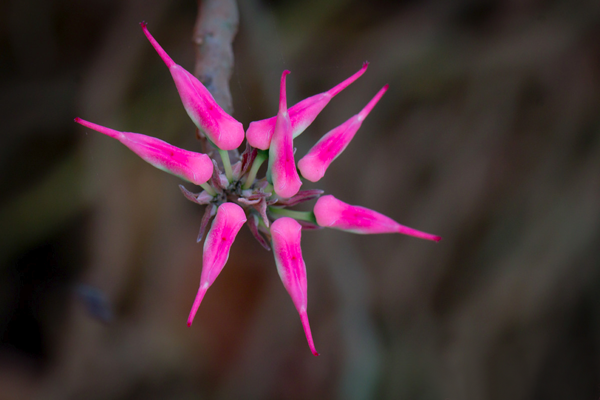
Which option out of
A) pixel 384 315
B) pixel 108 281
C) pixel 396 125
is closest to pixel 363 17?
pixel 396 125

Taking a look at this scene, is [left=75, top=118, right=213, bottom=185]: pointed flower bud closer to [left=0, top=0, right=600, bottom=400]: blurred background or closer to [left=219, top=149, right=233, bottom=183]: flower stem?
[left=219, top=149, right=233, bottom=183]: flower stem

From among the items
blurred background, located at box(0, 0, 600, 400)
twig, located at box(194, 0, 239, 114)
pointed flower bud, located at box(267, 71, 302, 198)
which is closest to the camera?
pointed flower bud, located at box(267, 71, 302, 198)

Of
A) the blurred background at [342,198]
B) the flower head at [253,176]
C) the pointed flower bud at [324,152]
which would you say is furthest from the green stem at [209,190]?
the blurred background at [342,198]

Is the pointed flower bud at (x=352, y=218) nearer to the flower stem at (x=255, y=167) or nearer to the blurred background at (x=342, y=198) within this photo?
the flower stem at (x=255, y=167)

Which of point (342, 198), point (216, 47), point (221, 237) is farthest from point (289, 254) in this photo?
point (342, 198)

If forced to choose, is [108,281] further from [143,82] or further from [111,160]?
[143,82]

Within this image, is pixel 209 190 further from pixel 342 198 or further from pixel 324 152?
pixel 342 198

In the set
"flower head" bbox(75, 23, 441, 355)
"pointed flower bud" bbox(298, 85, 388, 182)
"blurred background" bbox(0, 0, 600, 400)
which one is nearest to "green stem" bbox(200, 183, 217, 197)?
"flower head" bbox(75, 23, 441, 355)
